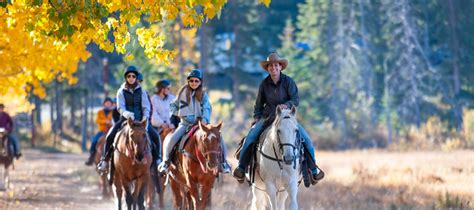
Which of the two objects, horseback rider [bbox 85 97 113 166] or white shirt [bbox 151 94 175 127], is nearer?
white shirt [bbox 151 94 175 127]

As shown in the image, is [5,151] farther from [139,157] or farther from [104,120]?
[139,157]

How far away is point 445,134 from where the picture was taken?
49500 mm

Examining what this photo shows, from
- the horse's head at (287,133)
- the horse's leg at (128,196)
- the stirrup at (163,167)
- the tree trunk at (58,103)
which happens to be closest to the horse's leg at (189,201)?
the stirrup at (163,167)

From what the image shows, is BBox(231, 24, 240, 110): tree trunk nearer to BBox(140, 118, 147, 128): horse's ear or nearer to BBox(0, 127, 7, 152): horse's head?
BBox(0, 127, 7, 152): horse's head

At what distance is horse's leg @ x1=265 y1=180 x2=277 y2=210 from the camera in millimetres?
14758

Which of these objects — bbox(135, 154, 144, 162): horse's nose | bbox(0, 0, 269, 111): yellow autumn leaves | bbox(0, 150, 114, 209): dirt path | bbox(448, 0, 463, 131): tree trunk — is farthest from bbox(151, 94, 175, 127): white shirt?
bbox(448, 0, 463, 131): tree trunk

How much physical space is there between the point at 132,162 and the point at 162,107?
4.78 m

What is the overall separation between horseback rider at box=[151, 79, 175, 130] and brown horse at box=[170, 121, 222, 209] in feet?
14.4

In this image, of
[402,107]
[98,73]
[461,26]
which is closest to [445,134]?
[461,26]

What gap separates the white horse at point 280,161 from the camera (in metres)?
14.3

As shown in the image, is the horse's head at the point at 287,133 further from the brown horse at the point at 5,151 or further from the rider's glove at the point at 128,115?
the brown horse at the point at 5,151

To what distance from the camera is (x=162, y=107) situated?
22422 mm

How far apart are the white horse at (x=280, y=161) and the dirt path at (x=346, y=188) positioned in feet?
12.1

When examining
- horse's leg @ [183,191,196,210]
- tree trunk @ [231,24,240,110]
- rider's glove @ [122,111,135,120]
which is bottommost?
horse's leg @ [183,191,196,210]
